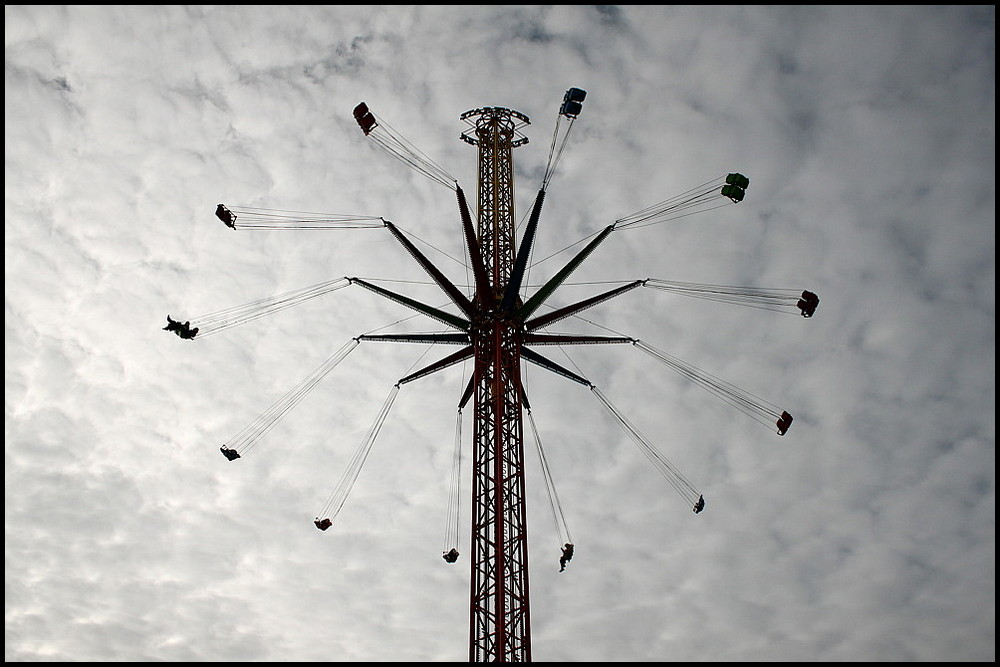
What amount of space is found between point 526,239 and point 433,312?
541 centimetres

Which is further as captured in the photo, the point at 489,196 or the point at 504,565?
the point at 489,196

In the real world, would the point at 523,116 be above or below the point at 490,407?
above

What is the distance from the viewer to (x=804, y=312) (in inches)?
1465

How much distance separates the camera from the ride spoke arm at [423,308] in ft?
121

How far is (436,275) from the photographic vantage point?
120 feet

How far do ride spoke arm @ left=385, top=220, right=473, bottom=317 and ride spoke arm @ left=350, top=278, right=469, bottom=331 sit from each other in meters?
0.64

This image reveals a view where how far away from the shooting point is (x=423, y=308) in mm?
37156

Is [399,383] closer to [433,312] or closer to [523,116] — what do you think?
[433,312]

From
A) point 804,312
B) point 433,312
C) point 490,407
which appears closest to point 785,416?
point 804,312

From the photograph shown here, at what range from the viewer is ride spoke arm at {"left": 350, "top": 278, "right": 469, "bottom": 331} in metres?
36.8

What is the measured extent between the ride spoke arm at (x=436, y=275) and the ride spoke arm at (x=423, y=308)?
0.64 meters

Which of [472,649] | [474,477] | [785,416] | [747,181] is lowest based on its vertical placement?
[472,649]

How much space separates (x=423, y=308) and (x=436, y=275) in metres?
1.69

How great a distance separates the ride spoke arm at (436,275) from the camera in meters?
36.5
